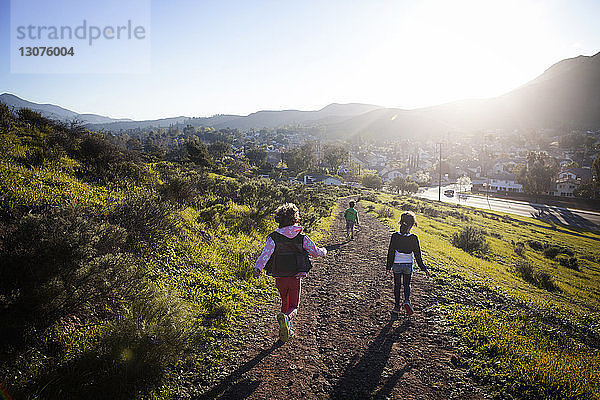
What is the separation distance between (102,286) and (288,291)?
2.89 metres

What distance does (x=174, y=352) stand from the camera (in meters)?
3.75

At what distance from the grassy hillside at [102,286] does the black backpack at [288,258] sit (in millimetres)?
1626

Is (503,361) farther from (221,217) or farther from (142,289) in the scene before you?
(221,217)

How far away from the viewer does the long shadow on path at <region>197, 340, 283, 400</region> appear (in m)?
3.41

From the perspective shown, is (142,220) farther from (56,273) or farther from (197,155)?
(197,155)

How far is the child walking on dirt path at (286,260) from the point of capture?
4.31 m

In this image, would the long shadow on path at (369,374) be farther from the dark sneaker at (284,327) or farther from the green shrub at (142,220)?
the green shrub at (142,220)

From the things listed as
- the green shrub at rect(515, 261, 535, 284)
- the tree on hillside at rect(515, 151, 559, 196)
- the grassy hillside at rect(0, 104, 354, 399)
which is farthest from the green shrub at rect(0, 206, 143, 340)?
the tree on hillside at rect(515, 151, 559, 196)

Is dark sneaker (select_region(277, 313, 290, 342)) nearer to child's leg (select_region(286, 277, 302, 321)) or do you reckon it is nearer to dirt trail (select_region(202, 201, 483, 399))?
child's leg (select_region(286, 277, 302, 321))

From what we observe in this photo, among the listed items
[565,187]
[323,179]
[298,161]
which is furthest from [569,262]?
[298,161]

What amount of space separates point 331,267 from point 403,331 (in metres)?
4.00

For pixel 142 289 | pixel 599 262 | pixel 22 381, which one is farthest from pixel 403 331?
pixel 599 262

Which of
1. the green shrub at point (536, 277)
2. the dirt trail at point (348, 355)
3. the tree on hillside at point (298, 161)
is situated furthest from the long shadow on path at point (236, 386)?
the tree on hillside at point (298, 161)

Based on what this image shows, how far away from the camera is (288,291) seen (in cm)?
447
